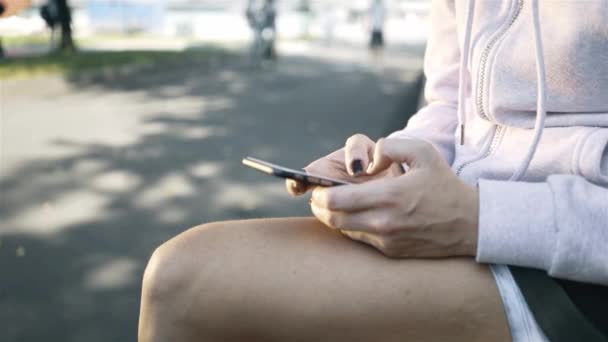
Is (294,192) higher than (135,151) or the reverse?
higher

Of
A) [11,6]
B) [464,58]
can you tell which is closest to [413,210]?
[464,58]

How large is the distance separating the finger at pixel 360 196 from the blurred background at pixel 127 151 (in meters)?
1.26

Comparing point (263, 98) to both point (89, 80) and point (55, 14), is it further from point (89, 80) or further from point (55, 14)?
point (55, 14)

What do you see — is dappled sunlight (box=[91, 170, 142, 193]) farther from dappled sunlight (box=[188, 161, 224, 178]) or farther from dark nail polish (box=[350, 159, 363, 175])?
dark nail polish (box=[350, 159, 363, 175])

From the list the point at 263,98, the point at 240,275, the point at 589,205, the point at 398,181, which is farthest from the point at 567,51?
the point at 263,98

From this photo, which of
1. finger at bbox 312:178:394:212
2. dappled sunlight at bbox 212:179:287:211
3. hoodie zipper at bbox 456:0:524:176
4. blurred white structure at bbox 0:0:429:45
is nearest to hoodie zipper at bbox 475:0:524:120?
hoodie zipper at bbox 456:0:524:176

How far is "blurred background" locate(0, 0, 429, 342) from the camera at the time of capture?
2756 mm

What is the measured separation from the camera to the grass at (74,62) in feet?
30.1

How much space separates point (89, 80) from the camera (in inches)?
373

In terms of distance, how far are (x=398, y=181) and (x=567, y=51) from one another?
1.34 ft

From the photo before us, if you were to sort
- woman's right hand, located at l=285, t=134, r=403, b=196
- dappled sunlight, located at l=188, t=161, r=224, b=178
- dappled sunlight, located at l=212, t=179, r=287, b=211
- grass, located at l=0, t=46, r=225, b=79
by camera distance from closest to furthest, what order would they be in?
woman's right hand, located at l=285, t=134, r=403, b=196 < dappled sunlight, located at l=212, t=179, r=287, b=211 < dappled sunlight, located at l=188, t=161, r=224, b=178 < grass, located at l=0, t=46, r=225, b=79

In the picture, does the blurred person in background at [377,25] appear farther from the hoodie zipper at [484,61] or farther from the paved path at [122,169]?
the hoodie zipper at [484,61]

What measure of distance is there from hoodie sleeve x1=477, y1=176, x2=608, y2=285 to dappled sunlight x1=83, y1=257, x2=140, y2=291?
2.22 m

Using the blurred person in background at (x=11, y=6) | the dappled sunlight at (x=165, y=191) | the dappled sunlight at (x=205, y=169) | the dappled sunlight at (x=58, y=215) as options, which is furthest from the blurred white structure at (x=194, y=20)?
the blurred person in background at (x=11, y=6)
